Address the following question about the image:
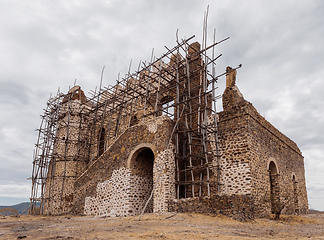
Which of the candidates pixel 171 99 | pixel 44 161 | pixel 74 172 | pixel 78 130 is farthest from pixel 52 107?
pixel 171 99

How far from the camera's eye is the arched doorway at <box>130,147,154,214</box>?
12.3 metres

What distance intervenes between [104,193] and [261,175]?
24.5 feet

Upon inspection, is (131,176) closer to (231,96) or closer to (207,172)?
(207,172)

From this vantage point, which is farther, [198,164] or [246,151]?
[198,164]

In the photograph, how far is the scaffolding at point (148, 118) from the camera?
38.2ft

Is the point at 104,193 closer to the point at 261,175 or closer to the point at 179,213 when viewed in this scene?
the point at 179,213

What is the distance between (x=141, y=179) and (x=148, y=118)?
5.34 meters

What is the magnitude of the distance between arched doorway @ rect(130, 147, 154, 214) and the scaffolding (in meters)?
1.81

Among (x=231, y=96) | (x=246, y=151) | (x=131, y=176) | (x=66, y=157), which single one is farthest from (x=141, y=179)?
(x=66, y=157)

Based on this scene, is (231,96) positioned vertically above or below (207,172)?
above

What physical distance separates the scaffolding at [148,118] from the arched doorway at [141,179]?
5.93 ft

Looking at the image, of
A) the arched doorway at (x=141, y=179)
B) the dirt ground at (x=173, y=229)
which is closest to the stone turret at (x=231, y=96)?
the arched doorway at (x=141, y=179)

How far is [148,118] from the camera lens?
1720 cm

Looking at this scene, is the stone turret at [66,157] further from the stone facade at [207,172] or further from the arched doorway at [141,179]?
the arched doorway at [141,179]
